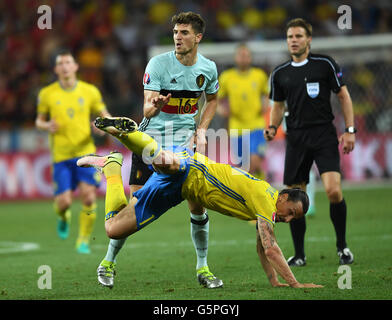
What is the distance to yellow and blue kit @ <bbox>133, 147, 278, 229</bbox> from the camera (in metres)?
6.35

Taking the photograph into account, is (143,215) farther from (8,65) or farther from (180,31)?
(8,65)

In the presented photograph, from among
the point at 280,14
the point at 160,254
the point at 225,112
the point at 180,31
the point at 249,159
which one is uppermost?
the point at 280,14

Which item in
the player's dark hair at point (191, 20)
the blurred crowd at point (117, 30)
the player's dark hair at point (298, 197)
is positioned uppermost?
the blurred crowd at point (117, 30)

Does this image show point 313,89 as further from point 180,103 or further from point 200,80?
A: point 180,103

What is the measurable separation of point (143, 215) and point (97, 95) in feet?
15.5

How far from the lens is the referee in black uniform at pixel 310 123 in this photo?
27.0ft

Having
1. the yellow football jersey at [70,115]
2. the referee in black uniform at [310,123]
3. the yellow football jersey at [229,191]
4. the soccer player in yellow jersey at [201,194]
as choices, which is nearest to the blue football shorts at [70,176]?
the yellow football jersey at [70,115]

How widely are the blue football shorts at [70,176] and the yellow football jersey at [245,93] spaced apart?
12.4ft

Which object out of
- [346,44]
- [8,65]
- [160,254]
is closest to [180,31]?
[160,254]

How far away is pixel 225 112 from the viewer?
13.7m

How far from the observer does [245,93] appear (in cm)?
1353

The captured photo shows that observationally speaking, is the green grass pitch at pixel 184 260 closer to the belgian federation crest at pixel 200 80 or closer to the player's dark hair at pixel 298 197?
the player's dark hair at pixel 298 197

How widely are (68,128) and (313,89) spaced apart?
12.9 ft
